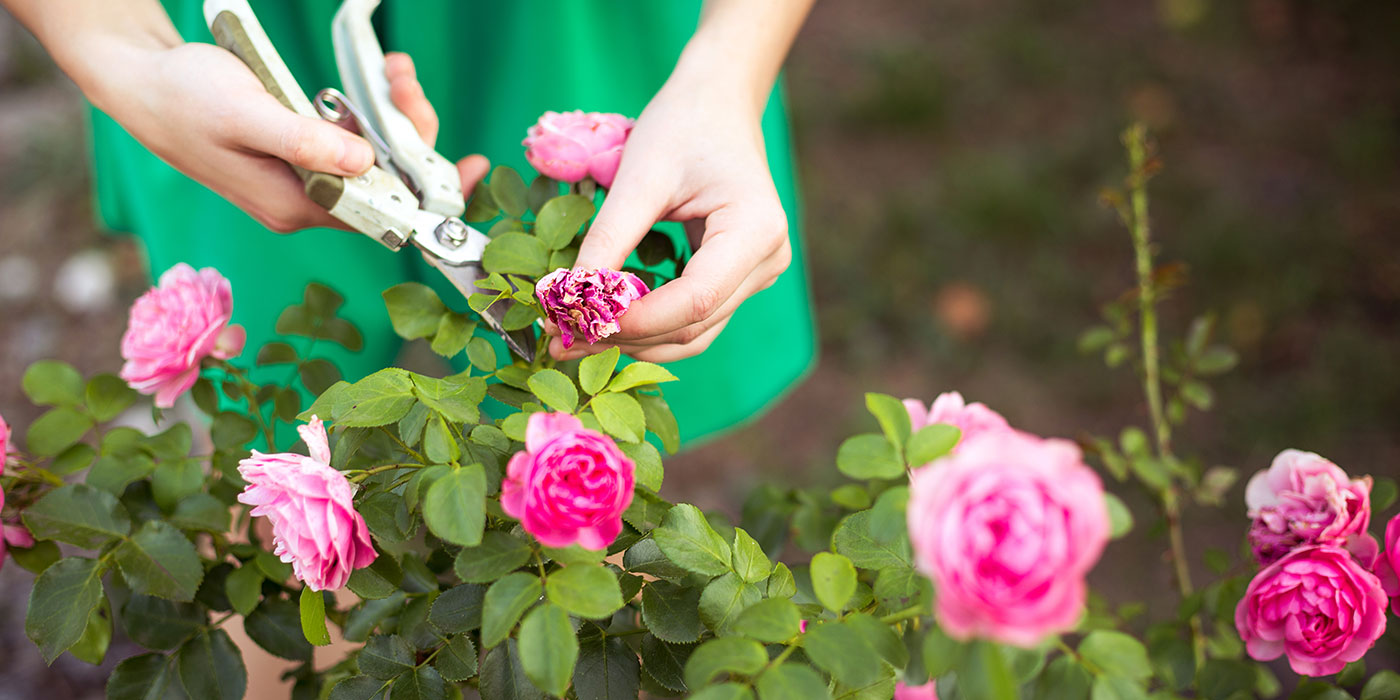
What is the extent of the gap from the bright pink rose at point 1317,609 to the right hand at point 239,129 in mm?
848

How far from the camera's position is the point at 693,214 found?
0.95m

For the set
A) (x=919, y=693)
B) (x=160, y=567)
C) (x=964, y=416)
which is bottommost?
(x=919, y=693)

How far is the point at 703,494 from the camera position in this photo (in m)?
2.35

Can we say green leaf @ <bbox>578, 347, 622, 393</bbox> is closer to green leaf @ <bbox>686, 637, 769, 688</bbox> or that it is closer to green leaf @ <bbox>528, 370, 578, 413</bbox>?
green leaf @ <bbox>528, 370, 578, 413</bbox>

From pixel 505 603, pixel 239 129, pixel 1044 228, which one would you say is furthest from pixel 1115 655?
pixel 1044 228

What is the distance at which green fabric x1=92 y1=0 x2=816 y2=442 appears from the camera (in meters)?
1.34

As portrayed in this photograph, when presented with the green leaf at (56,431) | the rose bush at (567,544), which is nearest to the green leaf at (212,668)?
the rose bush at (567,544)

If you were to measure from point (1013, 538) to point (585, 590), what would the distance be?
0.27m

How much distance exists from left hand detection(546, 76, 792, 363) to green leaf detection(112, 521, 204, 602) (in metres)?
0.35

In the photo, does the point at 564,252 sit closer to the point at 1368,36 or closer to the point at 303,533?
the point at 303,533

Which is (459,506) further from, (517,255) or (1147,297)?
(1147,297)

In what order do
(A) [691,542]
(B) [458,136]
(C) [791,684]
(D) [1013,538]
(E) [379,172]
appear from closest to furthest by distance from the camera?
(D) [1013,538] → (C) [791,684] → (A) [691,542] → (E) [379,172] → (B) [458,136]

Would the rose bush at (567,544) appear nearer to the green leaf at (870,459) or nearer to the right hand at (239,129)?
the green leaf at (870,459)

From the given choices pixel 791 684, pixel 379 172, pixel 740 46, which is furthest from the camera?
pixel 740 46
